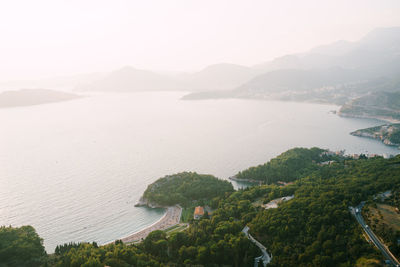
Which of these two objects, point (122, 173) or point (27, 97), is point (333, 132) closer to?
point (122, 173)

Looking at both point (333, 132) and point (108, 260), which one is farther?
point (333, 132)

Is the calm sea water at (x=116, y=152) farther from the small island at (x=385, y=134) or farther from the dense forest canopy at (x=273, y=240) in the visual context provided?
the dense forest canopy at (x=273, y=240)

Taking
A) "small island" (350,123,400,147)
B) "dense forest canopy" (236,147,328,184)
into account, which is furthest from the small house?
"small island" (350,123,400,147)

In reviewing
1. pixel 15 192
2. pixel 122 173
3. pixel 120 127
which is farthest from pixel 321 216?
pixel 120 127

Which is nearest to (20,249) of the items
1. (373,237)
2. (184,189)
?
(184,189)

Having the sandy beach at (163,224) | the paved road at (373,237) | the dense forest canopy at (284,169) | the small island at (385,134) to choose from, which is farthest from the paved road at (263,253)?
the small island at (385,134)

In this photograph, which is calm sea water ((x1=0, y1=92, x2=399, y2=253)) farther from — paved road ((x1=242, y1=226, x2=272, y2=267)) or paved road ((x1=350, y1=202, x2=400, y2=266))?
paved road ((x1=350, y1=202, x2=400, y2=266))

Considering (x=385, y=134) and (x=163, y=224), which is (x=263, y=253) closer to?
(x=163, y=224)
